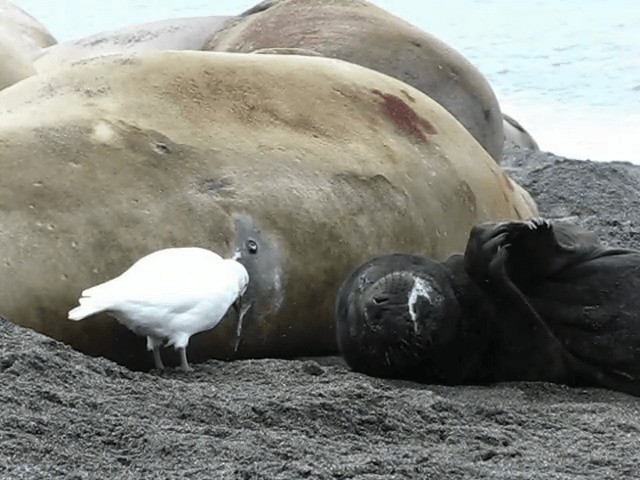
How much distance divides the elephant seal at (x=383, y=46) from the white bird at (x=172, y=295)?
7.64ft

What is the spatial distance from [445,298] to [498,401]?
251 millimetres

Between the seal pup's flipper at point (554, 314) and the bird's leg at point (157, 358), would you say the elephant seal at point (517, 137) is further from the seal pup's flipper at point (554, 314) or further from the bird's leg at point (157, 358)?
the bird's leg at point (157, 358)

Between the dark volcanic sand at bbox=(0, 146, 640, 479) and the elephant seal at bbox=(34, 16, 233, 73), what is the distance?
11.4ft

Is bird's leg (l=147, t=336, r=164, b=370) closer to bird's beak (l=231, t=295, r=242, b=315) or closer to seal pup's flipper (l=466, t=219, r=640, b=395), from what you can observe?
bird's beak (l=231, t=295, r=242, b=315)

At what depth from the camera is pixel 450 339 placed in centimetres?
266

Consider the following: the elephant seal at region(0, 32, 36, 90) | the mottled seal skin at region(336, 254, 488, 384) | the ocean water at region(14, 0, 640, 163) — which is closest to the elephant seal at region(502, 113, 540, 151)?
the ocean water at region(14, 0, 640, 163)

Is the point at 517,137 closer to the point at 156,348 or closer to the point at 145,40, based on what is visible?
the point at 145,40

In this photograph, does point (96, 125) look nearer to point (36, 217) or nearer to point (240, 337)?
point (36, 217)

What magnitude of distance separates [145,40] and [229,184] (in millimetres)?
3451

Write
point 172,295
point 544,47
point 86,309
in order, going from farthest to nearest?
point 544,47
point 172,295
point 86,309

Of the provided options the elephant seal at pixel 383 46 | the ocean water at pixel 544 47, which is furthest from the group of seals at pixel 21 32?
the ocean water at pixel 544 47

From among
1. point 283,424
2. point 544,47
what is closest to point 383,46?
point 283,424

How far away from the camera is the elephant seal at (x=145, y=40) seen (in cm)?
596

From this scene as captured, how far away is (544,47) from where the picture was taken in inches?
463
